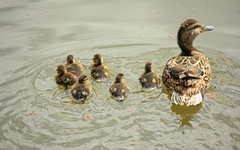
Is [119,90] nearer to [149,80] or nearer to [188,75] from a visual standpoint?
[149,80]

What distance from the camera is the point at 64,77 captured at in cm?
493

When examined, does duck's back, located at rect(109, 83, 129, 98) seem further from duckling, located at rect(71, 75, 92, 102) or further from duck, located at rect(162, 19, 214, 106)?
duck, located at rect(162, 19, 214, 106)

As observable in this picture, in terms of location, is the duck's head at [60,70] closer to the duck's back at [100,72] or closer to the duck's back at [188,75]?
the duck's back at [100,72]

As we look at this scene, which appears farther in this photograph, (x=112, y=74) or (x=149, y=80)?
(x=112, y=74)

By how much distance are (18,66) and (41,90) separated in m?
1.14

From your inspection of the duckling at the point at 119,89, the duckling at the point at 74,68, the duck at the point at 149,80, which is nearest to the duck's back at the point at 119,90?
the duckling at the point at 119,89

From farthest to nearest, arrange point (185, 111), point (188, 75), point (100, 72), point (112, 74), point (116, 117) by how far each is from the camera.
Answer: point (112, 74)
point (100, 72)
point (185, 111)
point (188, 75)
point (116, 117)

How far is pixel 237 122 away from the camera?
4.04 metres

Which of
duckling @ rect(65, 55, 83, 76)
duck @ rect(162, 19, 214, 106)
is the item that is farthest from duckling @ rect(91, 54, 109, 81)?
duck @ rect(162, 19, 214, 106)

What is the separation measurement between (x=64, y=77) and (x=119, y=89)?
40.7 inches

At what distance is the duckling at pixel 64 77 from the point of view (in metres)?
4.93

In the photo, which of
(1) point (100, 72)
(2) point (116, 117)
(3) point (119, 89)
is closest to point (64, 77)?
(1) point (100, 72)

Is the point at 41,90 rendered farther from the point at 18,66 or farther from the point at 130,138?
the point at 130,138

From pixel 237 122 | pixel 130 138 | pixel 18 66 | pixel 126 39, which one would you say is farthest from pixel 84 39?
pixel 237 122
